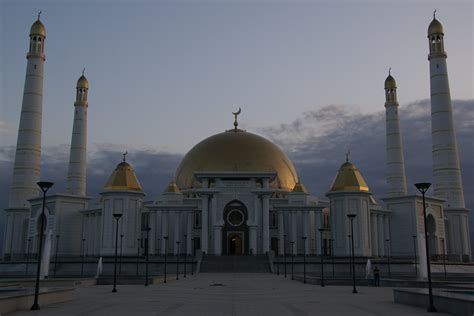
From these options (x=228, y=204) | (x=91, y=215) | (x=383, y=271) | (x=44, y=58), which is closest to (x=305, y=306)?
(x=383, y=271)

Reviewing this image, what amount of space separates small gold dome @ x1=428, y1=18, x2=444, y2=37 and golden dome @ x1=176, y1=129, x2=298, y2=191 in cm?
2452

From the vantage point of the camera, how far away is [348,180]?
54000 mm

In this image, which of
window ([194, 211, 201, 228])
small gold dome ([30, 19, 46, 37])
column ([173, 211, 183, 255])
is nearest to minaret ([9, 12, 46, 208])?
small gold dome ([30, 19, 46, 37])

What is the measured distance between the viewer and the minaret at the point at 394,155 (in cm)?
6675

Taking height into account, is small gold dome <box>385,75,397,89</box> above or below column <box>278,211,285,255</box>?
above

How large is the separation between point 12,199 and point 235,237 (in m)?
27.6

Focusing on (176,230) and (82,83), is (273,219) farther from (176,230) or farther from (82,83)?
(82,83)

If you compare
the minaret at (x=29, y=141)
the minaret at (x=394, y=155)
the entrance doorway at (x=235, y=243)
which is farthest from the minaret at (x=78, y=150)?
the minaret at (x=394, y=155)

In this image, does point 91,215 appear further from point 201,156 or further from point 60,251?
point 201,156

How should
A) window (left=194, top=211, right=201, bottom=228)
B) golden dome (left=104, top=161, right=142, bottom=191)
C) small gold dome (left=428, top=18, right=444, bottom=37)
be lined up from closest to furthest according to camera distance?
golden dome (left=104, top=161, right=142, bottom=191) < window (left=194, top=211, right=201, bottom=228) < small gold dome (left=428, top=18, right=444, bottom=37)

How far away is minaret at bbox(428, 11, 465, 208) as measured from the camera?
2415 inches

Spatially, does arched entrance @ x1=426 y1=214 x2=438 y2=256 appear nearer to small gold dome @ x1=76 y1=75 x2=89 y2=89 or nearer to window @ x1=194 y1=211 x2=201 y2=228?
window @ x1=194 y1=211 x2=201 y2=228

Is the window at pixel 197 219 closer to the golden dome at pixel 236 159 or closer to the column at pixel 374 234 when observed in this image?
the golden dome at pixel 236 159

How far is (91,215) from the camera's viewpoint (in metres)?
61.3
